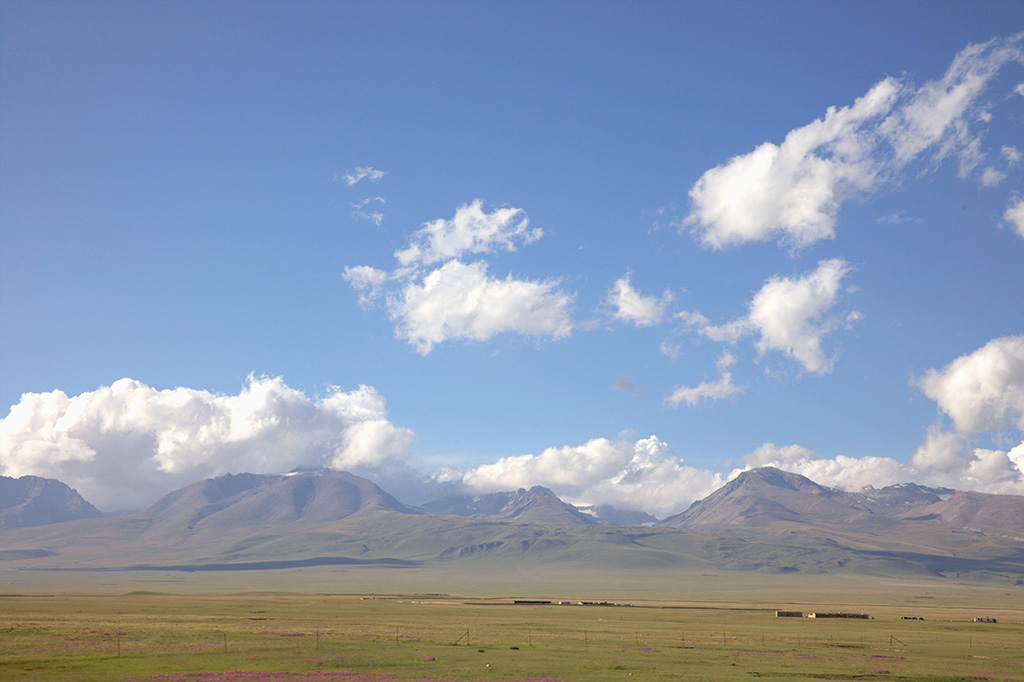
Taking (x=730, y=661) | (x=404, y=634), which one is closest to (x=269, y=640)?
(x=404, y=634)

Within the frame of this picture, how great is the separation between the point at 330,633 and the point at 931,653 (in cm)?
6464

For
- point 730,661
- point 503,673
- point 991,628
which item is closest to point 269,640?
point 503,673

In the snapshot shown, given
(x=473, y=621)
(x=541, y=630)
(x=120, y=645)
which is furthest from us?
(x=473, y=621)

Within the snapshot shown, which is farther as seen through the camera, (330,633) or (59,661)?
(330,633)

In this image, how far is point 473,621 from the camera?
116 m

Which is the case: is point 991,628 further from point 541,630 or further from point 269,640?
point 269,640

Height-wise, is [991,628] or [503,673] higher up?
[503,673]

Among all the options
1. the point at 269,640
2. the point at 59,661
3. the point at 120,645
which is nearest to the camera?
the point at 59,661

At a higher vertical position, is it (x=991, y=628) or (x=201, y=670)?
(x=201, y=670)

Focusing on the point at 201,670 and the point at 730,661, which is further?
the point at 730,661

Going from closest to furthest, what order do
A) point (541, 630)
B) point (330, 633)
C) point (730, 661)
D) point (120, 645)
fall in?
point (730, 661) → point (120, 645) → point (330, 633) → point (541, 630)

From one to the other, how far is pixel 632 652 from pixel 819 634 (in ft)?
144

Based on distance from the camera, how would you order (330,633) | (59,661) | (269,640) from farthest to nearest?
(330,633)
(269,640)
(59,661)

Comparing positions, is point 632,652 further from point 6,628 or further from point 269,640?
point 6,628
